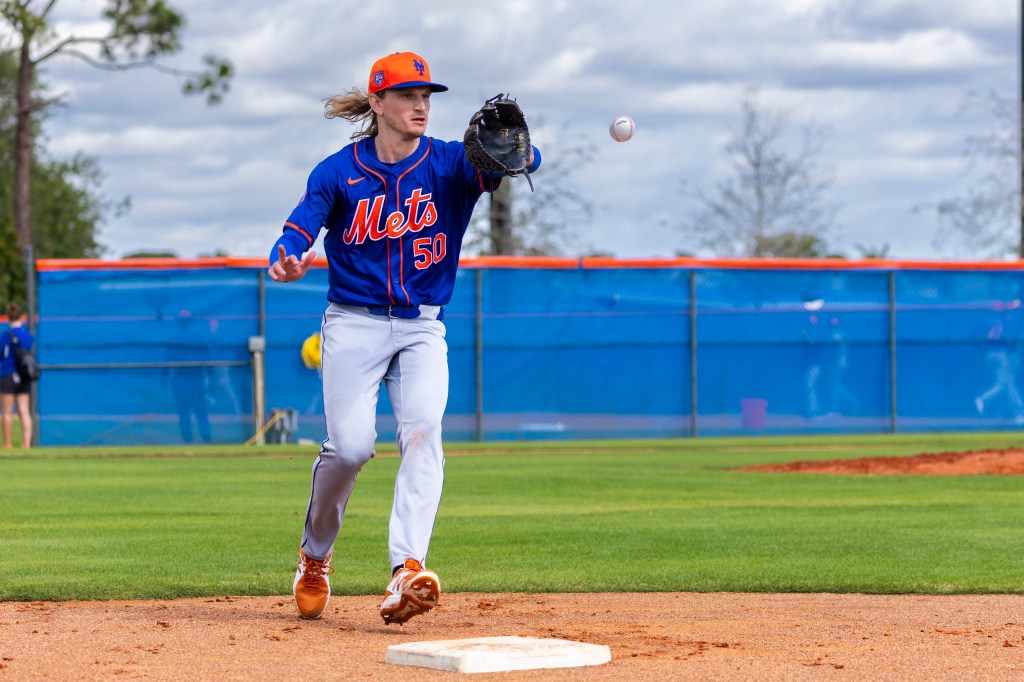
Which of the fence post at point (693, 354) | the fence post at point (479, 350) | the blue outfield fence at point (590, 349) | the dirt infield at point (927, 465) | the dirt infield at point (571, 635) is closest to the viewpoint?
the dirt infield at point (571, 635)

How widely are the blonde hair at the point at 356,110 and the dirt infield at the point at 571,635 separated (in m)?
1.98

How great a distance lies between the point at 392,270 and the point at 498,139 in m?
0.65

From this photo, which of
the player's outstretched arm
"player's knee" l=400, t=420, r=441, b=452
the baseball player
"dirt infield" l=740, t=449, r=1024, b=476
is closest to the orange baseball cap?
the baseball player

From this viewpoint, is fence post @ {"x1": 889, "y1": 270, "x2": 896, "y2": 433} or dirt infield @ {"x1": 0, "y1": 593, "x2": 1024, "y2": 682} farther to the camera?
fence post @ {"x1": 889, "y1": 270, "x2": 896, "y2": 433}

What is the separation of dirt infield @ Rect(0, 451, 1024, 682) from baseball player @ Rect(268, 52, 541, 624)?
634 millimetres

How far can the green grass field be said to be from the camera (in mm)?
7527

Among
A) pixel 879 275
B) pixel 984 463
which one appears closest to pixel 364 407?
pixel 984 463

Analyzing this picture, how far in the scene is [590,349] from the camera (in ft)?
70.8

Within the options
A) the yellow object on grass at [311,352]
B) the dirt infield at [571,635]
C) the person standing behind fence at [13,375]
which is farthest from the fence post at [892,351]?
the dirt infield at [571,635]

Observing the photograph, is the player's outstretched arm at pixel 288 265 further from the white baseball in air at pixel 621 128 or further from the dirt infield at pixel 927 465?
the dirt infield at pixel 927 465

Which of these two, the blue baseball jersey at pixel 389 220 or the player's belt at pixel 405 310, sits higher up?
the blue baseball jersey at pixel 389 220

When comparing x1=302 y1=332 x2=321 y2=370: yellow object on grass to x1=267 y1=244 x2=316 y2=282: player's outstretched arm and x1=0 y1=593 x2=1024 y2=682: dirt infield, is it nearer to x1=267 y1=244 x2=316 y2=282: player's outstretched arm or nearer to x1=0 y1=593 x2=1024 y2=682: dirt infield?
x1=0 y1=593 x2=1024 y2=682: dirt infield

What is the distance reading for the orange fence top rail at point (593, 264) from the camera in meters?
20.7

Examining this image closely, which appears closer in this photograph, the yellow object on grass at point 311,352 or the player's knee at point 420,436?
the player's knee at point 420,436
